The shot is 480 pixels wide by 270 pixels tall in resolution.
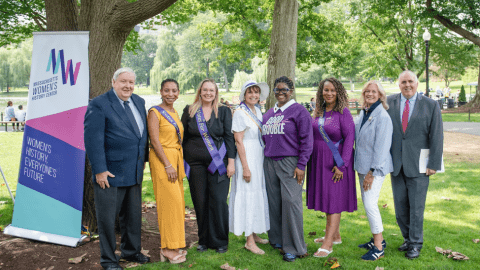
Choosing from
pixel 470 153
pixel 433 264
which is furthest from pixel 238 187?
pixel 470 153

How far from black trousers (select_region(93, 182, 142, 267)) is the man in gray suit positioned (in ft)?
10.2

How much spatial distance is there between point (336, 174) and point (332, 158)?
19 centimetres

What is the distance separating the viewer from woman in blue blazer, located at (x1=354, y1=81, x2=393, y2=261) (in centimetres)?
413

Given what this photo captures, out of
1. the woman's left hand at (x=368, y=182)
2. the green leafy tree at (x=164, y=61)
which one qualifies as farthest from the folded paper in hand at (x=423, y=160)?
the green leafy tree at (x=164, y=61)

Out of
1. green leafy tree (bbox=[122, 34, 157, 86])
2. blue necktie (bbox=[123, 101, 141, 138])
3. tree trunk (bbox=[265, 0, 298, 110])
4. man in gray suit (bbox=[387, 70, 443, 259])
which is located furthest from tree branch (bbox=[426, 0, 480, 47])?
green leafy tree (bbox=[122, 34, 157, 86])

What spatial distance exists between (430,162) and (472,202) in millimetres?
3249

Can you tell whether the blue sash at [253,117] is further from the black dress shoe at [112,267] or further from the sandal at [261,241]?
the black dress shoe at [112,267]

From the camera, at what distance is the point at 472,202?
21.7 ft

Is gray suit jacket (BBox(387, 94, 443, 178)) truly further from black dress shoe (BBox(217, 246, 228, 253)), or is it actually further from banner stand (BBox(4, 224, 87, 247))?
banner stand (BBox(4, 224, 87, 247))

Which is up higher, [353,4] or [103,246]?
[353,4]

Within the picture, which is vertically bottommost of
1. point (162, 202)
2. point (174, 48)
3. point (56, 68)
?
point (162, 202)

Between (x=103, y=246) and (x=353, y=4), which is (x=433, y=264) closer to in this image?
(x=103, y=246)

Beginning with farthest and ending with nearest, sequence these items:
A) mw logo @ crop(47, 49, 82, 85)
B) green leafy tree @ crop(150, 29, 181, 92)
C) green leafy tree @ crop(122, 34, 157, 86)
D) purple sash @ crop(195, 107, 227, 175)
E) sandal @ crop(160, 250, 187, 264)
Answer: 1. green leafy tree @ crop(122, 34, 157, 86)
2. green leafy tree @ crop(150, 29, 181, 92)
3. mw logo @ crop(47, 49, 82, 85)
4. purple sash @ crop(195, 107, 227, 175)
5. sandal @ crop(160, 250, 187, 264)

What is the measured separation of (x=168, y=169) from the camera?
163 inches
